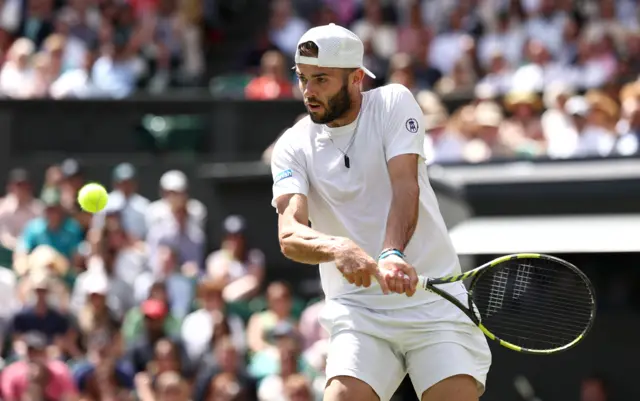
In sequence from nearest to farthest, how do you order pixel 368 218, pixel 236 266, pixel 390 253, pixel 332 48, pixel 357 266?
1. pixel 357 266
2. pixel 390 253
3. pixel 332 48
4. pixel 368 218
5. pixel 236 266

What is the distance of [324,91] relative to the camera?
19.4 feet

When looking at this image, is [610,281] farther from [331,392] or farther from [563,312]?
[331,392]

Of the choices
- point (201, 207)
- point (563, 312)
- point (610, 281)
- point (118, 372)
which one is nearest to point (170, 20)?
point (201, 207)

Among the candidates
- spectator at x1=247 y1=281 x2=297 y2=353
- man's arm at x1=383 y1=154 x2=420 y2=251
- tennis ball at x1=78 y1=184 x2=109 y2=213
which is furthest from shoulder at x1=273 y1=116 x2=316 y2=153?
spectator at x1=247 y1=281 x2=297 y2=353

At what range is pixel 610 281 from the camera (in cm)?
1055

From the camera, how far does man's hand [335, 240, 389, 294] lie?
5.47m

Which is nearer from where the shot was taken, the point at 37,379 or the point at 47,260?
the point at 37,379

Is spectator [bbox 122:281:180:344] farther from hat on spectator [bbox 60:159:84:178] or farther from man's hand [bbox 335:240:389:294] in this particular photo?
man's hand [bbox 335:240:389:294]

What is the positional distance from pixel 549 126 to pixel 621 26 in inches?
90.4

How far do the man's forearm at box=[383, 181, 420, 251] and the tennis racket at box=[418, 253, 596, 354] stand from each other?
21cm

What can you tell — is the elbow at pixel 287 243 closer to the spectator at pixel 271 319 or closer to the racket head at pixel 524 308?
the racket head at pixel 524 308

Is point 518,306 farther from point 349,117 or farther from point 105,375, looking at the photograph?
point 105,375

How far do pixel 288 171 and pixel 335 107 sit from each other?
35 cm

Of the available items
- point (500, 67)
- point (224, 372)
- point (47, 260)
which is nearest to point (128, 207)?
point (47, 260)
